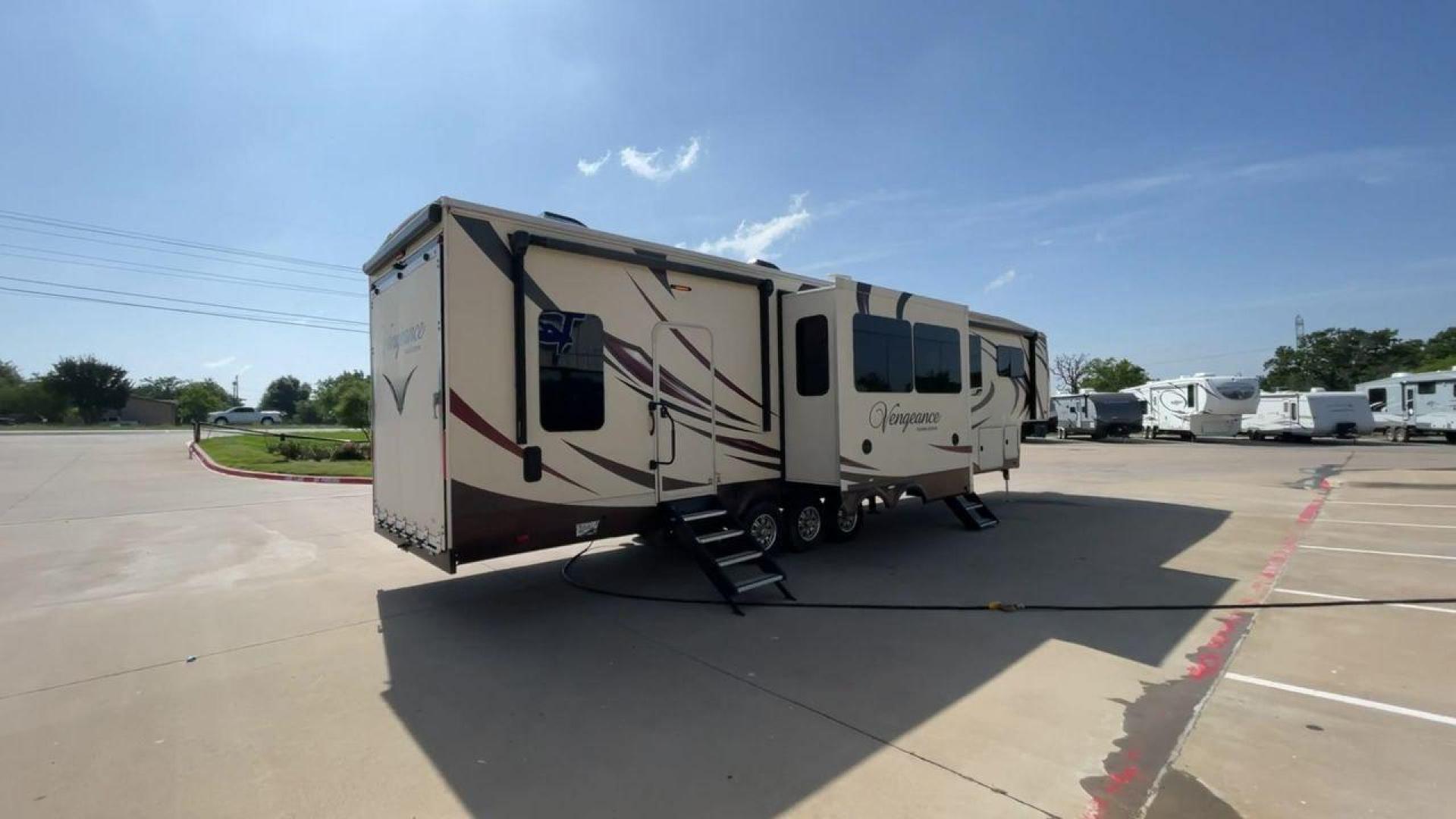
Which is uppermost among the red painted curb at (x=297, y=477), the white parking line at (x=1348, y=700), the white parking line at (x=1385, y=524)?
the red painted curb at (x=297, y=477)

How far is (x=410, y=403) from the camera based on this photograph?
17.8 feet

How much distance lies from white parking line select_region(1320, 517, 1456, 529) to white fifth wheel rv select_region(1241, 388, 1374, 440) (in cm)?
2223

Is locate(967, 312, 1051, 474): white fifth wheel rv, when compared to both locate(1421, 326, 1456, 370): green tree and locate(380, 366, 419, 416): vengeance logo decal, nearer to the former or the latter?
locate(380, 366, 419, 416): vengeance logo decal

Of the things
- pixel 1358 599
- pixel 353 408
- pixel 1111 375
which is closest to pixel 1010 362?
pixel 1358 599

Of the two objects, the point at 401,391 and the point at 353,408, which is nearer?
the point at 401,391

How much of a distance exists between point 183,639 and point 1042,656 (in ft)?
21.0

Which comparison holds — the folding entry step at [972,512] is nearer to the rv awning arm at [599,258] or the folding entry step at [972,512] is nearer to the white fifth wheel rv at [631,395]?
the white fifth wheel rv at [631,395]

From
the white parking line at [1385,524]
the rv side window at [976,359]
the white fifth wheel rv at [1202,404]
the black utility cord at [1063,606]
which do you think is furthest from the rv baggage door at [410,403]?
the white fifth wheel rv at [1202,404]

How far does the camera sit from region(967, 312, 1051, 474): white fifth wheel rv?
1050cm

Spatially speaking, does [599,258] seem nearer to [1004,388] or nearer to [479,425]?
[479,425]

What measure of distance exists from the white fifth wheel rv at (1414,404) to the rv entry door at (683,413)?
3248cm

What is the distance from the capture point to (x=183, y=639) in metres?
5.03

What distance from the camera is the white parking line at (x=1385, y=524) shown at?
348 inches

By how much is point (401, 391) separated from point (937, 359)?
20.5 feet
